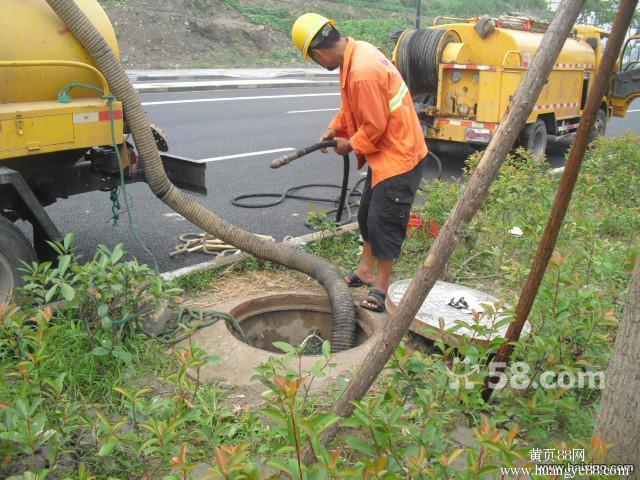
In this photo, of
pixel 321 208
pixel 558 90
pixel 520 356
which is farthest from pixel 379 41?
pixel 520 356

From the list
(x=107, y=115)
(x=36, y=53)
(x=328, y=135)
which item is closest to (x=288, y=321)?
(x=328, y=135)

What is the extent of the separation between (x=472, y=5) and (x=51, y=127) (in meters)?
40.2

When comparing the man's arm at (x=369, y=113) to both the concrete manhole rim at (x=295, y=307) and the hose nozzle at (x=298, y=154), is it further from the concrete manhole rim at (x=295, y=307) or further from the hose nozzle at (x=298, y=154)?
the concrete manhole rim at (x=295, y=307)

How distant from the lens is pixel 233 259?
15.5 ft

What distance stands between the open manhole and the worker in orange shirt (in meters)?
0.36

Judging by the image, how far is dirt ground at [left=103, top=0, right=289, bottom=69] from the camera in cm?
2223

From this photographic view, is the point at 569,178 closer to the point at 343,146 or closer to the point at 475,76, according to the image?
the point at 343,146

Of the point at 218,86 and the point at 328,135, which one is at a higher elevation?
the point at 328,135

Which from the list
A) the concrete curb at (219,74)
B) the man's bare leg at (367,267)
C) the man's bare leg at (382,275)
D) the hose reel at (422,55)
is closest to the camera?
the man's bare leg at (382,275)

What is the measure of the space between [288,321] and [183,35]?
856 inches

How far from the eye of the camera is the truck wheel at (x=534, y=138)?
28.6ft

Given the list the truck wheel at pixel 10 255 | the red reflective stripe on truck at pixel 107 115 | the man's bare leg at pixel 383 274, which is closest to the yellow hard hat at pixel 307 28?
the red reflective stripe on truck at pixel 107 115

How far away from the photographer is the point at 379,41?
2938cm

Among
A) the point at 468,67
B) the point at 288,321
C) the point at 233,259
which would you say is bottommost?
the point at 288,321
